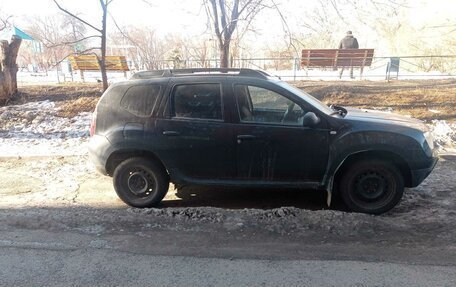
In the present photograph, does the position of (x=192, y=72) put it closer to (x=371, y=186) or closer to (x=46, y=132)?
(x=371, y=186)

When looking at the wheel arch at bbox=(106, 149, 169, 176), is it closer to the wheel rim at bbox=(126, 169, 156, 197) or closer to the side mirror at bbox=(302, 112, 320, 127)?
the wheel rim at bbox=(126, 169, 156, 197)

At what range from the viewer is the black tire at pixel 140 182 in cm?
509

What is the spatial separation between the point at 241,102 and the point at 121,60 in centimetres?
1387

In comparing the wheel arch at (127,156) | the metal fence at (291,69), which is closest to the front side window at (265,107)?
the wheel arch at (127,156)

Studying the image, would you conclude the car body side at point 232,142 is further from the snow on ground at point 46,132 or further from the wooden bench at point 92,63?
the wooden bench at point 92,63

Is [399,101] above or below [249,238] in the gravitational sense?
above

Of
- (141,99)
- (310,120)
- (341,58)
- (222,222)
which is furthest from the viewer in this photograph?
(341,58)

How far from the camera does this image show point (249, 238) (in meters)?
4.19

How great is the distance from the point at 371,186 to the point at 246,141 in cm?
159

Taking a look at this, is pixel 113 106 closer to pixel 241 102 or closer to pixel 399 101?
pixel 241 102

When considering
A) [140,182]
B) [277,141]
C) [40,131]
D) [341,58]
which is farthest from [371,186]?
[341,58]

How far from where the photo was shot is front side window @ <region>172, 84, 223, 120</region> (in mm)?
4938

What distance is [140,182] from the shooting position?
518cm

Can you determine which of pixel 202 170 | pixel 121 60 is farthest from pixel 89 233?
pixel 121 60
